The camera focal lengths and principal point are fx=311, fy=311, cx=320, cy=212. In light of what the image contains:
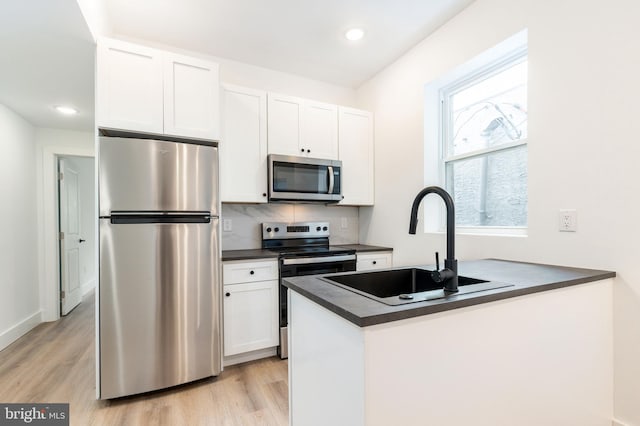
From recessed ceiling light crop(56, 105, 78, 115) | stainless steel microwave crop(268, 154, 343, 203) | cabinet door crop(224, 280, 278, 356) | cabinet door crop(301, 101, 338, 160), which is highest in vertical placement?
recessed ceiling light crop(56, 105, 78, 115)

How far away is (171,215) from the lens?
2117 mm

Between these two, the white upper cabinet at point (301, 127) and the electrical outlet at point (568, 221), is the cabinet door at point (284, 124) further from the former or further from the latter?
the electrical outlet at point (568, 221)

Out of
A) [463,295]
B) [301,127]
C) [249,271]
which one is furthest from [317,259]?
[463,295]

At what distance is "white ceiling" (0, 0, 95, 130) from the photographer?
1703mm

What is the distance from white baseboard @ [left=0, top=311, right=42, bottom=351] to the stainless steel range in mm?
2557

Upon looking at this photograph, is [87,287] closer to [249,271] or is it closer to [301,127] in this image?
[249,271]

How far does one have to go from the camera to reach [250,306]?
252cm

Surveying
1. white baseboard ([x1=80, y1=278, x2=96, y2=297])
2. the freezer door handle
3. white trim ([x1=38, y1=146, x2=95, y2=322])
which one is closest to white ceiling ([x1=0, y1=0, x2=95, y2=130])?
white trim ([x1=38, y1=146, x2=95, y2=322])

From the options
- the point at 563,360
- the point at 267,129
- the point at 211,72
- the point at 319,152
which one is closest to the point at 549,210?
the point at 563,360

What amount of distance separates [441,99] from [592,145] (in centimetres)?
134

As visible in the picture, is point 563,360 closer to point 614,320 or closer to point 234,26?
point 614,320

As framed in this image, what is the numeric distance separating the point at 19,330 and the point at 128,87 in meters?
2.91

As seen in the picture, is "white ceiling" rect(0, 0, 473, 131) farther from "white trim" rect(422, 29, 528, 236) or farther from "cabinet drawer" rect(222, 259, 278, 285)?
"cabinet drawer" rect(222, 259, 278, 285)

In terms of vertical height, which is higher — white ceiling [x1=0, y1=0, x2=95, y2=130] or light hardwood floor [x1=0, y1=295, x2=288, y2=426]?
white ceiling [x1=0, y1=0, x2=95, y2=130]
